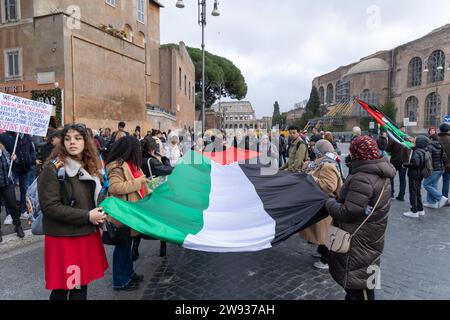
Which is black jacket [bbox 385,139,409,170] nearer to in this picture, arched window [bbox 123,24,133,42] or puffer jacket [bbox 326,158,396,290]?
puffer jacket [bbox 326,158,396,290]

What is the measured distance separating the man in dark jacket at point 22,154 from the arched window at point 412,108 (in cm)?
6121

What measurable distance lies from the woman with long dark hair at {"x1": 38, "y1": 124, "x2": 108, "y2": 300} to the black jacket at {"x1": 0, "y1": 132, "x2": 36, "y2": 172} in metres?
4.59

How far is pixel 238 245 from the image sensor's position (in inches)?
124

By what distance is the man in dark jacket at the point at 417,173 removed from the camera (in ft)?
23.4

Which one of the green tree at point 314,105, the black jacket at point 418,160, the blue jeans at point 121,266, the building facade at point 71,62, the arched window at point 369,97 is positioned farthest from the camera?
the green tree at point 314,105

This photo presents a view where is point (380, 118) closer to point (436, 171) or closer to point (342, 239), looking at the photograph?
point (436, 171)

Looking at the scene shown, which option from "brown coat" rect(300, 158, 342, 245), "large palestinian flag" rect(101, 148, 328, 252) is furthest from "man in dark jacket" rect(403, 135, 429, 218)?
"large palestinian flag" rect(101, 148, 328, 252)

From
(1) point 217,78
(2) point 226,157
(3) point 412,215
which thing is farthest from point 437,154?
(1) point 217,78

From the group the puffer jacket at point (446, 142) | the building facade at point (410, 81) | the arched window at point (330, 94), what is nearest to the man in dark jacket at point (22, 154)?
the puffer jacket at point (446, 142)

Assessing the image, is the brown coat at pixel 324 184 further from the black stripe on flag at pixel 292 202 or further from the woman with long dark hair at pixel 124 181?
the woman with long dark hair at pixel 124 181

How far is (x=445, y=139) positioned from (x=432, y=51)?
5429 cm

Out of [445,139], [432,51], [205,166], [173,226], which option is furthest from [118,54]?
[432,51]

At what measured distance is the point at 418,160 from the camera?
280 inches
